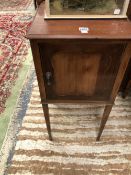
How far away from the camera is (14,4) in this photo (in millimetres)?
2611

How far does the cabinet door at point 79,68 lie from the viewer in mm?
670

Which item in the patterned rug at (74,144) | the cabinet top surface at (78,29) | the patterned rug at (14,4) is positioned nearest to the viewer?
the cabinet top surface at (78,29)

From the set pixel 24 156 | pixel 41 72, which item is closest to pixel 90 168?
pixel 24 156

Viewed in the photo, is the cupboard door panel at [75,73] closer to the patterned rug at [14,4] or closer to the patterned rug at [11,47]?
the patterned rug at [11,47]

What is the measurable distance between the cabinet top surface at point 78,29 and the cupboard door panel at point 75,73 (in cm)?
9

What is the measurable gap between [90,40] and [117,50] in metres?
0.13

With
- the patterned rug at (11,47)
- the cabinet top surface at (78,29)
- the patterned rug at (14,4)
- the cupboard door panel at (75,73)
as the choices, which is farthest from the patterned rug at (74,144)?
the patterned rug at (14,4)

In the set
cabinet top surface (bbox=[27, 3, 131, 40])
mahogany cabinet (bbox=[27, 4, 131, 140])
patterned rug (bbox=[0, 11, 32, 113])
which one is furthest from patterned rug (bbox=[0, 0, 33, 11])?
cabinet top surface (bbox=[27, 3, 131, 40])

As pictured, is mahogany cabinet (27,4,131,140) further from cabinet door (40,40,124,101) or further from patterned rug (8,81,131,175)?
patterned rug (8,81,131,175)

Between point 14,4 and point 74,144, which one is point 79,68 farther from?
point 14,4

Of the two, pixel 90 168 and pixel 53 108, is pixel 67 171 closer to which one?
pixel 90 168

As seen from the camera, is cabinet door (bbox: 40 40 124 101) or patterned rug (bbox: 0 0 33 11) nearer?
cabinet door (bbox: 40 40 124 101)

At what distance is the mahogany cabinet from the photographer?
25.0 inches

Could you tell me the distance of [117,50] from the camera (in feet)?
2.22
